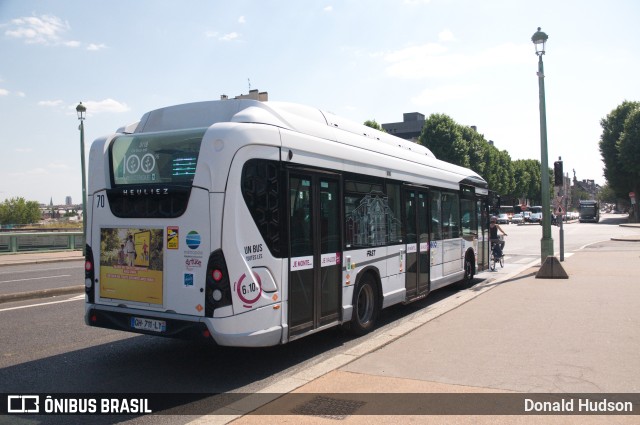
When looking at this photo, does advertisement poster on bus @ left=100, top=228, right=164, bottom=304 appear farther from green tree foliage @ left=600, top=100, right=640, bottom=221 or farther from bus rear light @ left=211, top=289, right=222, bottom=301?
green tree foliage @ left=600, top=100, right=640, bottom=221

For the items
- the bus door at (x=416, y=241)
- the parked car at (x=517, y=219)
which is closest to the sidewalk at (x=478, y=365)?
the bus door at (x=416, y=241)

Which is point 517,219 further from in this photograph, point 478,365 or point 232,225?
point 232,225

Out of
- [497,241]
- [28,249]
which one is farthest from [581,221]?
[28,249]

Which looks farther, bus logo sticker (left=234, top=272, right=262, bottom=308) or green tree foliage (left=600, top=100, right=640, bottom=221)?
green tree foliage (left=600, top=100, right=640, bottom=221)

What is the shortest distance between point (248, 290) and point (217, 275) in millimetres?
377

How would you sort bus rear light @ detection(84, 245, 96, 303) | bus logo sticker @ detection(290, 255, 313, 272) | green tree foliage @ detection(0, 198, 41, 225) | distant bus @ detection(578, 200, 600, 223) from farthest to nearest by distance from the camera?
1. green tree foliage @ detection(0, 198, 41, 225)
2. distant bus @ detection(578, 200, 600, 223)
3. bus rear light @ detection(84, 245, 96, 303)
4. bus logo sticker @ detection(290, 255, 313, 272)

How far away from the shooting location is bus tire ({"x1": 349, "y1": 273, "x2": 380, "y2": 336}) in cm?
787

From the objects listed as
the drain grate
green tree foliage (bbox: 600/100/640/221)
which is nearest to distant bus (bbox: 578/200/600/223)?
green tree foliage (bbox: 600/100/640/221)

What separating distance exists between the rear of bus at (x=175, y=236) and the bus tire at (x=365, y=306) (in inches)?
78.7

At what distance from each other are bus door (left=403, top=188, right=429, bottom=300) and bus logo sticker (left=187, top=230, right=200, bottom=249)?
4679 mm

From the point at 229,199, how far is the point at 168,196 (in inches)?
31.6

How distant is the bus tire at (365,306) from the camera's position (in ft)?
25.8

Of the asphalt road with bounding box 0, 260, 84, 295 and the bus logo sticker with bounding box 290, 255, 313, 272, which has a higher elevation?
the bus logo sticker with bounding box 290, 255, 313, 272

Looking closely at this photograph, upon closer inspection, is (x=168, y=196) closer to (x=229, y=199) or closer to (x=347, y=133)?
(x=229, y=199)
